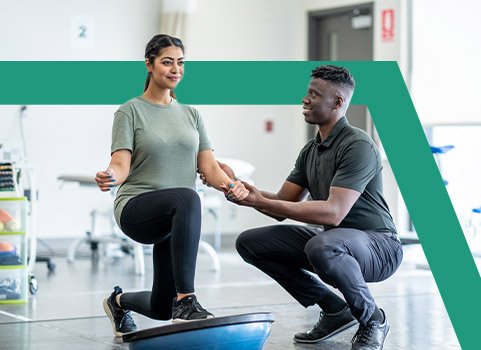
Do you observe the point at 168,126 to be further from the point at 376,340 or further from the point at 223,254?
the point at 223,254

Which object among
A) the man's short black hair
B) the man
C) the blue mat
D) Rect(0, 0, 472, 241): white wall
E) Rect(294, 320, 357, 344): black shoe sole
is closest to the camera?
the blue mat

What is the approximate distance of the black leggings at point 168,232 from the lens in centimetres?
323

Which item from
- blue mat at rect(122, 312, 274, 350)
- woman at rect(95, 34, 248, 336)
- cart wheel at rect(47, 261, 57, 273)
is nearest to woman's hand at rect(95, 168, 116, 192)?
woman at rect(95, 34, 248, 336)

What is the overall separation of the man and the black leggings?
9.4 inches

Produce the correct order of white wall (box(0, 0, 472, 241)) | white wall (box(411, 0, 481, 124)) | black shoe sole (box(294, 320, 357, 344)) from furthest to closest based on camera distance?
white wall (box(0, 0, 472, 241)) < white wall (box(411, 0, 481, 124)) < black shoe sole (box(294, 320, 357, 344))

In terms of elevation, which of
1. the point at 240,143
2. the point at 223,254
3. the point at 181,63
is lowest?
the point at 223,254

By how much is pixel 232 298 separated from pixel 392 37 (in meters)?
3.30

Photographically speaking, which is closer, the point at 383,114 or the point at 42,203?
Result: the point at 383,114

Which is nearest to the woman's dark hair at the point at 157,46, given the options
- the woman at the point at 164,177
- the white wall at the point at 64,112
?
the woman at the point at 164,177

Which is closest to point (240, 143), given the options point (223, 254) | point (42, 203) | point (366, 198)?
point (223, 254)

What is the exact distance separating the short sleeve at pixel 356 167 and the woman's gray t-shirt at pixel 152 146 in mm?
521

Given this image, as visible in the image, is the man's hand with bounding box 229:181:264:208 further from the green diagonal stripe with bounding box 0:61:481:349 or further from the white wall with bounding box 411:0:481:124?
the white wall with bounding box 411:0:481:124

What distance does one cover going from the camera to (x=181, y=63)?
11.0 feet

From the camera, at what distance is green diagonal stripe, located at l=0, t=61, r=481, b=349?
9.80 ft
